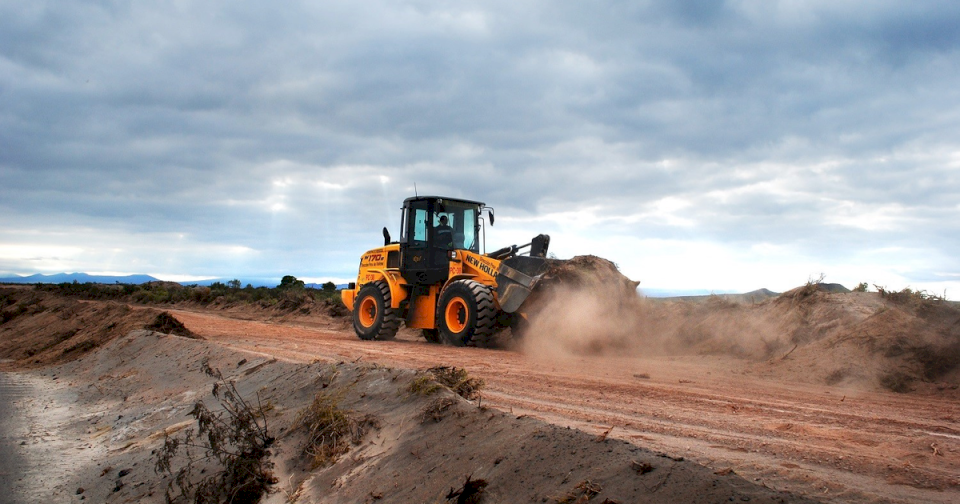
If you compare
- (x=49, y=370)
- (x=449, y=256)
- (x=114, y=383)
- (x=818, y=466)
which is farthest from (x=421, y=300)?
(x=818, y=466)

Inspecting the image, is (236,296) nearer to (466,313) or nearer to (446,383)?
(466,313)

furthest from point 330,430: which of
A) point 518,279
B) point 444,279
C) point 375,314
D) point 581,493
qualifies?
point 375,314

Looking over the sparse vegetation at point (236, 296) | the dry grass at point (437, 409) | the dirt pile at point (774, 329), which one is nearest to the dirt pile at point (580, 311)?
the dirt pile at point (774, 329)

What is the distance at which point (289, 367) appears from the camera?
9102 mm

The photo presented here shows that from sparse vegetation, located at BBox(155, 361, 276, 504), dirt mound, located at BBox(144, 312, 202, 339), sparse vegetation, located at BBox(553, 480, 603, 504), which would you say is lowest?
sparse vegetation, located at BBox(155, 361, 276, 504)

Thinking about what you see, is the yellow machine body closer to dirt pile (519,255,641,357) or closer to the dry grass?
dirt pile (519,255,641,357)

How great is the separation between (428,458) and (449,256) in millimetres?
10849

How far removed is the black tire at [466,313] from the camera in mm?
14375

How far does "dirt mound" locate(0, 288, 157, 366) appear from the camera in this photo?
17094 mm

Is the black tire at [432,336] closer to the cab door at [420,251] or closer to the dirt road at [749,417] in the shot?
the cab door at [420,251]

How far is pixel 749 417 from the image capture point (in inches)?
257

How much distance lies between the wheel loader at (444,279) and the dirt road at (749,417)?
1977mm

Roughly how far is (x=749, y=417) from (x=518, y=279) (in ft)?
25.8

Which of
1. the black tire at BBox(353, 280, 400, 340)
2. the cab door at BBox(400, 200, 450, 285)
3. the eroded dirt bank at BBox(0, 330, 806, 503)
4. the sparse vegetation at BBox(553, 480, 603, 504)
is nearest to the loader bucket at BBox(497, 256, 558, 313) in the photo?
the cab door at BBox(400, 200, 450, 285)
